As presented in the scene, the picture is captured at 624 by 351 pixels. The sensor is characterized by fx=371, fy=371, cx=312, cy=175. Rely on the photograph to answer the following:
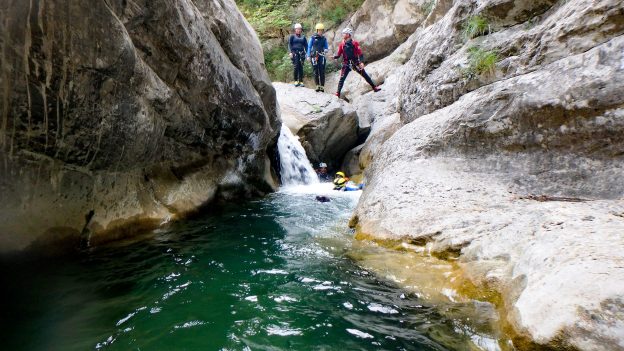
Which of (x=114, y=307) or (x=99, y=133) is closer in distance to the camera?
(x=114, y=307)

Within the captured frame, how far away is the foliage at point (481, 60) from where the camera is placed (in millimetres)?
6672

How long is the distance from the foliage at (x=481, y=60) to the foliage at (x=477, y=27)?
1.28 ft

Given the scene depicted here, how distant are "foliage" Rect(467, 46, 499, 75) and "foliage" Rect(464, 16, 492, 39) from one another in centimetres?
39

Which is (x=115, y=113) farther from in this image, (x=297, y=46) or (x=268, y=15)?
(x=268, y=15)

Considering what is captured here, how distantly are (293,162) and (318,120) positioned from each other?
2.16 meters

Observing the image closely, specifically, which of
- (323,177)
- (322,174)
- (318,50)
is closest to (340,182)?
(322,174)

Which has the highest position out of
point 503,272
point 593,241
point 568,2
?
point 568,2

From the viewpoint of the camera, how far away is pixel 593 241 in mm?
2982

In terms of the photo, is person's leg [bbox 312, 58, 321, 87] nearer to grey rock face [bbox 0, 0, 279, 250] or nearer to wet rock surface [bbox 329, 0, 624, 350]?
grey rock face [bbox 0, 0, 279, 250]

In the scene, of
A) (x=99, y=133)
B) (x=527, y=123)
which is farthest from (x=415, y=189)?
(x=99, y=133)

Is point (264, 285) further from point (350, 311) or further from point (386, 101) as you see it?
point (386, 101)

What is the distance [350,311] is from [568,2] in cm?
597

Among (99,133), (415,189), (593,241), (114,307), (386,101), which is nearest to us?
(593,241)

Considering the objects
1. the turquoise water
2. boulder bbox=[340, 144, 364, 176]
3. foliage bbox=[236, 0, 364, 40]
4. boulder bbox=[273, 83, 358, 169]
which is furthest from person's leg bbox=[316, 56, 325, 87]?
the turquoise water
